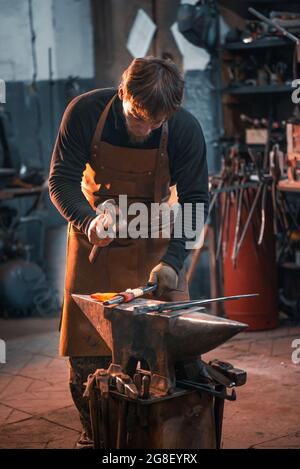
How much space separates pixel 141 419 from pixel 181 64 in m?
4.82

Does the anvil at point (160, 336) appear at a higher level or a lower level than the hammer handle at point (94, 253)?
lower

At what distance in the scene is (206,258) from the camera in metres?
7.70

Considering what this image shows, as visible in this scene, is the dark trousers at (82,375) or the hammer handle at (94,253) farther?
the dark trousers at (82,375)

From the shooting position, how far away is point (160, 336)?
3189mm

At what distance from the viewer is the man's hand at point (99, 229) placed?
344 cm

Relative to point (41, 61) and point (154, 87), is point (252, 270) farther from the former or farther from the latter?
point (154, 87)

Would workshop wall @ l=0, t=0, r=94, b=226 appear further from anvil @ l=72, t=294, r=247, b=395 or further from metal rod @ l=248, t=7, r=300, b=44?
anvil @ l=72, t=294, r=247, b=395

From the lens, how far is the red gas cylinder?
6.35 meters

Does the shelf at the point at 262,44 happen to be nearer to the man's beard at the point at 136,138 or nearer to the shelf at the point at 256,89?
the shelf at the point at 256,89

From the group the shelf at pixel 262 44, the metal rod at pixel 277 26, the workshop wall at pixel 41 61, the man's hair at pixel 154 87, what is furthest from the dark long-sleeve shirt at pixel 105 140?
the workshop wall at pixel 41 61

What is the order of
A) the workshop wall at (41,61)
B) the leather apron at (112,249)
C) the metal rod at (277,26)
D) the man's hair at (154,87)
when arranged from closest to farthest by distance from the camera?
the man's hair at (154,87)
the leather apron at (112,249)
the metal rod at (277,26)
the workshop wall at (41,61)

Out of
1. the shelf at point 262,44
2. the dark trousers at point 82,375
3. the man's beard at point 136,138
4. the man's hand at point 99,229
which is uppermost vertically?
the shelf at point 262,44

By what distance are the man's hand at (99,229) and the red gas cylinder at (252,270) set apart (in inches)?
113

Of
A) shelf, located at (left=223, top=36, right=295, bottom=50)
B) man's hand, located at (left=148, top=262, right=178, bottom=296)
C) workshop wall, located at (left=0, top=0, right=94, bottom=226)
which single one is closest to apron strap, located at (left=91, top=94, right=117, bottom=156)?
man's hand, located at (left=148, top=262, right=178, bottom=296)
